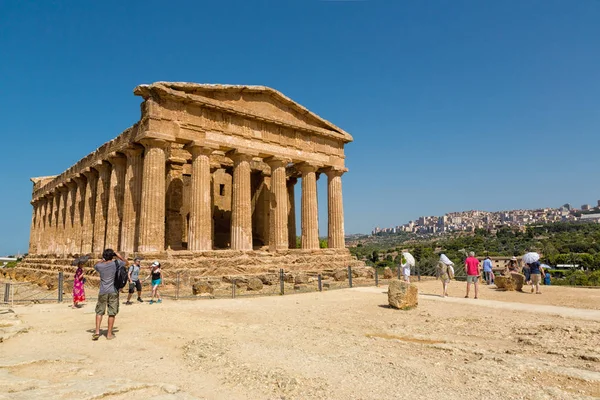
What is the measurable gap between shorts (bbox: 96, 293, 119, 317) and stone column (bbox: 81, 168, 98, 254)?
20518 mm

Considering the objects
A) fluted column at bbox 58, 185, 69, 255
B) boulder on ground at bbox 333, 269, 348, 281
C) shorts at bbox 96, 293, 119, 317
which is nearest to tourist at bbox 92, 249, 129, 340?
shorts at bbox 96, 293, 119, 317

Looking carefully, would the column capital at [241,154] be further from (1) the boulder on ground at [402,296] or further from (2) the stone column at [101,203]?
(1) the boulder on ground at [402,296]

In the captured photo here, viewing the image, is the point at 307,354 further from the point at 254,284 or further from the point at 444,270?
the point at 254,284

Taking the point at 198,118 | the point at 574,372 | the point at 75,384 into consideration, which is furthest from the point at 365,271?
the point at 75,384

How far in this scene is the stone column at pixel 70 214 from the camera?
97.9 ft

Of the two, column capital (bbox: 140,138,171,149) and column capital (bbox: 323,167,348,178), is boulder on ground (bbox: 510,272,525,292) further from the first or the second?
column capital (bbox: 140,138,171,149)

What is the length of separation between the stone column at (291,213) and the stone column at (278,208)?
6.13m

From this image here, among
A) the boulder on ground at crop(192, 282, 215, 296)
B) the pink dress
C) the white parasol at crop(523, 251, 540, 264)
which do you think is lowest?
the boulder on ground at crop(192, 282, 215, 296)

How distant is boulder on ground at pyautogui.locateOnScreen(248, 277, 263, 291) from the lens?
57.4 feet

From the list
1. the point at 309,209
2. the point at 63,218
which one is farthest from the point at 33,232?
the point at 309,209

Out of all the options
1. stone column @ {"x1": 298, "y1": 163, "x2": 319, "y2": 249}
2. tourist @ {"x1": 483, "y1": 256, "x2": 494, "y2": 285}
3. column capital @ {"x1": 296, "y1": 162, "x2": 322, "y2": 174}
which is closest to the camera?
tourist @ {"x1": 483, "y1": 256, "x2": 494, "y2": 285}

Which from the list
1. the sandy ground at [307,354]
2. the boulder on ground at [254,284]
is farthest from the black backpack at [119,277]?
the boulder on ground at [254,284]

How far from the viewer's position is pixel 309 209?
2577cm

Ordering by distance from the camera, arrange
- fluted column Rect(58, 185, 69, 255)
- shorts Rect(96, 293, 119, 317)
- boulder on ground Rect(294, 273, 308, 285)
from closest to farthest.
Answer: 1. shorts Rect(96, 293, 119, 317)
2. boulder on ground Rect(294, 273, 308, 285)
3. fluted column Rect(58, 185, 69, 255)
